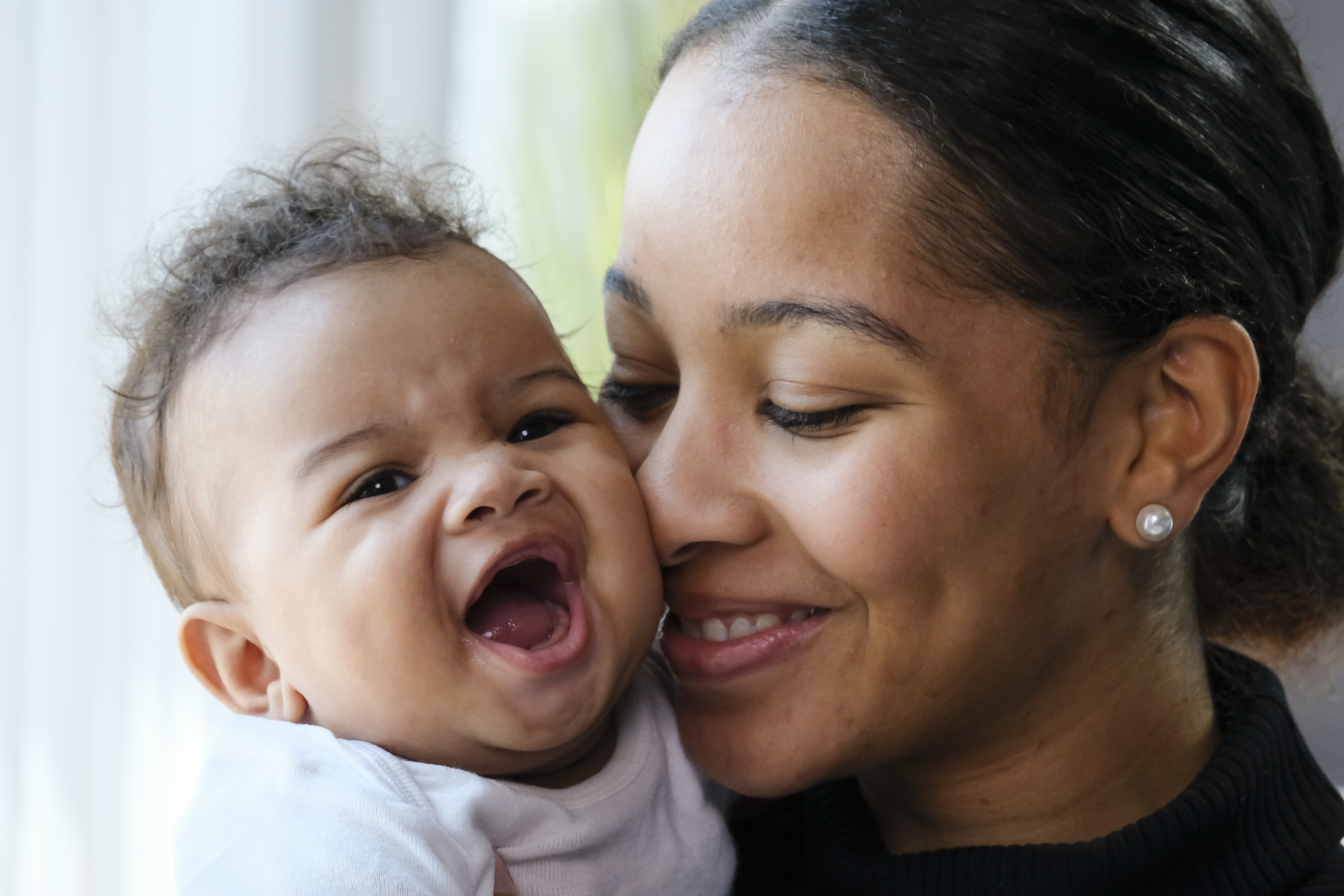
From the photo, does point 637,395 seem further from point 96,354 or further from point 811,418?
point 96,354

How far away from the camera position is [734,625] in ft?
4.62

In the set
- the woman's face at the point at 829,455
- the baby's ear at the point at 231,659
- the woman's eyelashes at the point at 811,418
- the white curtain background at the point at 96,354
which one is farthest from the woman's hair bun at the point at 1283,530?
the baby's ear at the point at 231,659

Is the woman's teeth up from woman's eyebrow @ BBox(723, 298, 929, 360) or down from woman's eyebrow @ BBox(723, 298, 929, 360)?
down

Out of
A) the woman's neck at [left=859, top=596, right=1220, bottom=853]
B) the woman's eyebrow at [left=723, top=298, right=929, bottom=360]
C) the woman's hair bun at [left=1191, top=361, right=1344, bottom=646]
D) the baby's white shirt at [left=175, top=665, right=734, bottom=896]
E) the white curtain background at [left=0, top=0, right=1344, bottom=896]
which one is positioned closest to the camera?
the baby's white shirt at [left=175, top=665, right=734, bottom=896]

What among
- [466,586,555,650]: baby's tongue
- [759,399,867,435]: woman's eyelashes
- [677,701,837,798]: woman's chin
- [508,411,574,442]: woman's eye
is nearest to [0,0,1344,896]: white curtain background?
[508,411,574,442]: woman's eye

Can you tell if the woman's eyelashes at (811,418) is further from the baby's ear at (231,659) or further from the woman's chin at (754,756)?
the baby's ear at (231,659)

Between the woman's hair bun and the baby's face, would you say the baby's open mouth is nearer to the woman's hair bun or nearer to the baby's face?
the baby's face

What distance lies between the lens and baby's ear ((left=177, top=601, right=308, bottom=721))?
4.63 ft

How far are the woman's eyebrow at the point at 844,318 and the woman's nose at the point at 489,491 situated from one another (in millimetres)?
301

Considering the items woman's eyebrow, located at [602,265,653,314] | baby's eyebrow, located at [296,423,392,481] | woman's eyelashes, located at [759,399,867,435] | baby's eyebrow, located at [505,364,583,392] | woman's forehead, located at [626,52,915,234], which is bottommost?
baby's eyebrow, located at [296,423,392,481]

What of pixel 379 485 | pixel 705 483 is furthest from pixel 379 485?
pixel 705 483

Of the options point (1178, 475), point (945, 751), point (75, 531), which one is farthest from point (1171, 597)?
point (75, 531)

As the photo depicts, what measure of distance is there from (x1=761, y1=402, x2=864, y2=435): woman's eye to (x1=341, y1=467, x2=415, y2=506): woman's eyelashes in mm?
404

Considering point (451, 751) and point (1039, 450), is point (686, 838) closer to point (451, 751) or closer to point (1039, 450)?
point (451, 751)
